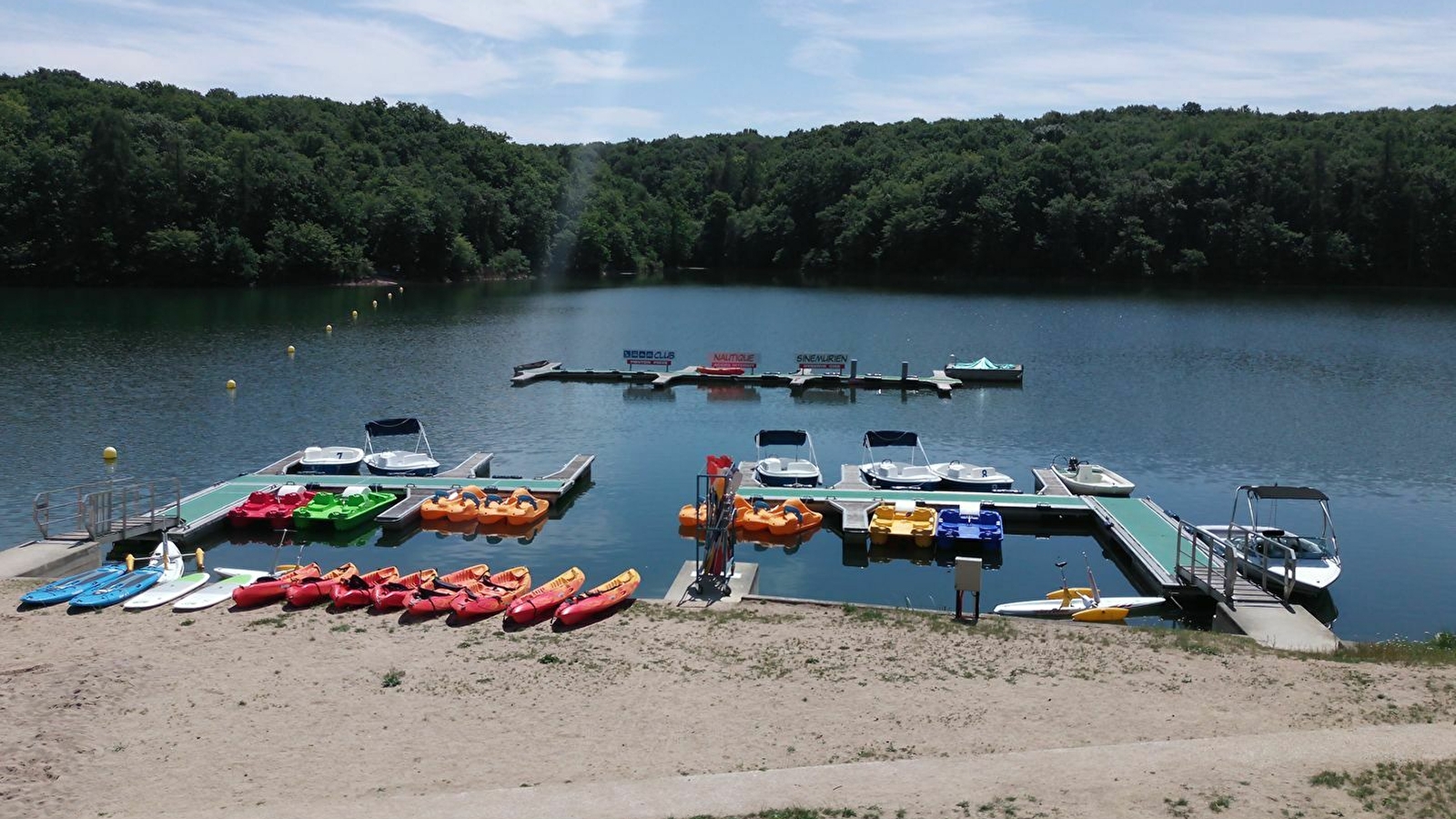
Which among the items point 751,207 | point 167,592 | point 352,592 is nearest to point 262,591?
point 352,592

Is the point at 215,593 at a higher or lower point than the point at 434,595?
lower

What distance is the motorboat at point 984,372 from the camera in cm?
5272

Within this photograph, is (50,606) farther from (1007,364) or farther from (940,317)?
(940,317)

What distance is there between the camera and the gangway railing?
23125mm

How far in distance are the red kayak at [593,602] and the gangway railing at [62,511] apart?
457 inches

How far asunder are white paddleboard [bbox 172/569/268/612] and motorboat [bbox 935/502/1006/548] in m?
14.7

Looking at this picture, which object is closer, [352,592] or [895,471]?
[352,592]

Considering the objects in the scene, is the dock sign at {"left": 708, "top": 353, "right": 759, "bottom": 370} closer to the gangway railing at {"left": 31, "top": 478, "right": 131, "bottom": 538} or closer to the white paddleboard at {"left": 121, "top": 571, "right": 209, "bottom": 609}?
the gangway railing at {"left": 31, "top": 478, "right": 131, "bottom": 538}

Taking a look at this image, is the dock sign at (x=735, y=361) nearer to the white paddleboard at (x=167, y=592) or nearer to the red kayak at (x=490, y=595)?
the red kayak at (x=490, y=595)

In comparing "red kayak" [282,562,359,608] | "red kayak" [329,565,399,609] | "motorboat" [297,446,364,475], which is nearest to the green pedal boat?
"motorboat" [297,446,364,475]

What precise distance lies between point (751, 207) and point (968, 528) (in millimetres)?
134204

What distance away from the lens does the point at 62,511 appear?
88.7 ft

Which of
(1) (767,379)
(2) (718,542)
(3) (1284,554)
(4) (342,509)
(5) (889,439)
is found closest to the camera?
(2) (718,542)

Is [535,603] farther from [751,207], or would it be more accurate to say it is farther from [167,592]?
[751,207]
